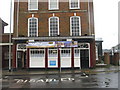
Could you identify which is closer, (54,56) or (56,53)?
(54,56)

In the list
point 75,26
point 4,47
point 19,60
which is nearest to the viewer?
point 75,26

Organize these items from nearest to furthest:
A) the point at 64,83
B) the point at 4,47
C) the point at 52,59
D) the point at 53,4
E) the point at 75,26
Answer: the point at 64,83 → the point at 52,59 → the point at 75,26 → the point at 53,4 → the point at 4,47

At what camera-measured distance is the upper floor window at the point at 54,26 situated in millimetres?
22906

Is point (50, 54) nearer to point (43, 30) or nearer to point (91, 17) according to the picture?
point (43, 30)

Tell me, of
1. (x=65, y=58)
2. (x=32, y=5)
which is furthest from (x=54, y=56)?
(x=32, y=5)

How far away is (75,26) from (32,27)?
18.0 feet

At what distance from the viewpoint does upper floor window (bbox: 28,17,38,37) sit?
2305 cm

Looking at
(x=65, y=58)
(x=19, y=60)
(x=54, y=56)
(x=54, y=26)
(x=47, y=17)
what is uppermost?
(x=47, y=17)

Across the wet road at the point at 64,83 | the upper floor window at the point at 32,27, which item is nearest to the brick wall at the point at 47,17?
the upper floor window at the point at 32,27

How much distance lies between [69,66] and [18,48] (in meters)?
6.66

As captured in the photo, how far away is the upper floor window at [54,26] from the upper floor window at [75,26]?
178cm

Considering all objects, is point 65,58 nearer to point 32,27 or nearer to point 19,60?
point 32,27

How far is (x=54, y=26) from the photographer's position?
22984 mm

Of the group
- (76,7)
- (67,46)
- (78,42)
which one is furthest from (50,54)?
(76,7)
